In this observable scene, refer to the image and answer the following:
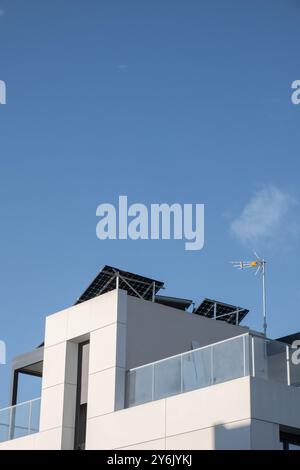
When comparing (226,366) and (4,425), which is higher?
(226,366)

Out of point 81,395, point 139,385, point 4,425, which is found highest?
point 81,395

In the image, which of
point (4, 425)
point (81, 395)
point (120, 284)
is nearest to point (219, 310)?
point (120, 284)

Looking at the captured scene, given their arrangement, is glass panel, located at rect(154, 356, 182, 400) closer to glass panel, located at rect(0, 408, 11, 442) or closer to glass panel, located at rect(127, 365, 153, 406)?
glass panel, located at rect(127, 365, 153, 406)

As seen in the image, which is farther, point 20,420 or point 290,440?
point 20,420

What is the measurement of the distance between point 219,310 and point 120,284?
4209 mm

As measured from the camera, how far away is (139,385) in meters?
24.7

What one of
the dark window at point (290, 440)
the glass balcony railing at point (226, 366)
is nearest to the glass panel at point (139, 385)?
the glass balcony railing at point (226, 366)

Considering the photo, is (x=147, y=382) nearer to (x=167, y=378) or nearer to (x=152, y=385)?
(x=152, y=385)

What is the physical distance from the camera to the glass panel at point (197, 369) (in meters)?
22.8

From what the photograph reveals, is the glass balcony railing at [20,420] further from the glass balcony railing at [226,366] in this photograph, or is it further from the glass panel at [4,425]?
the glass balcony railing at [226,366]

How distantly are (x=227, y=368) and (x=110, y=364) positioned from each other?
13.3 feet
